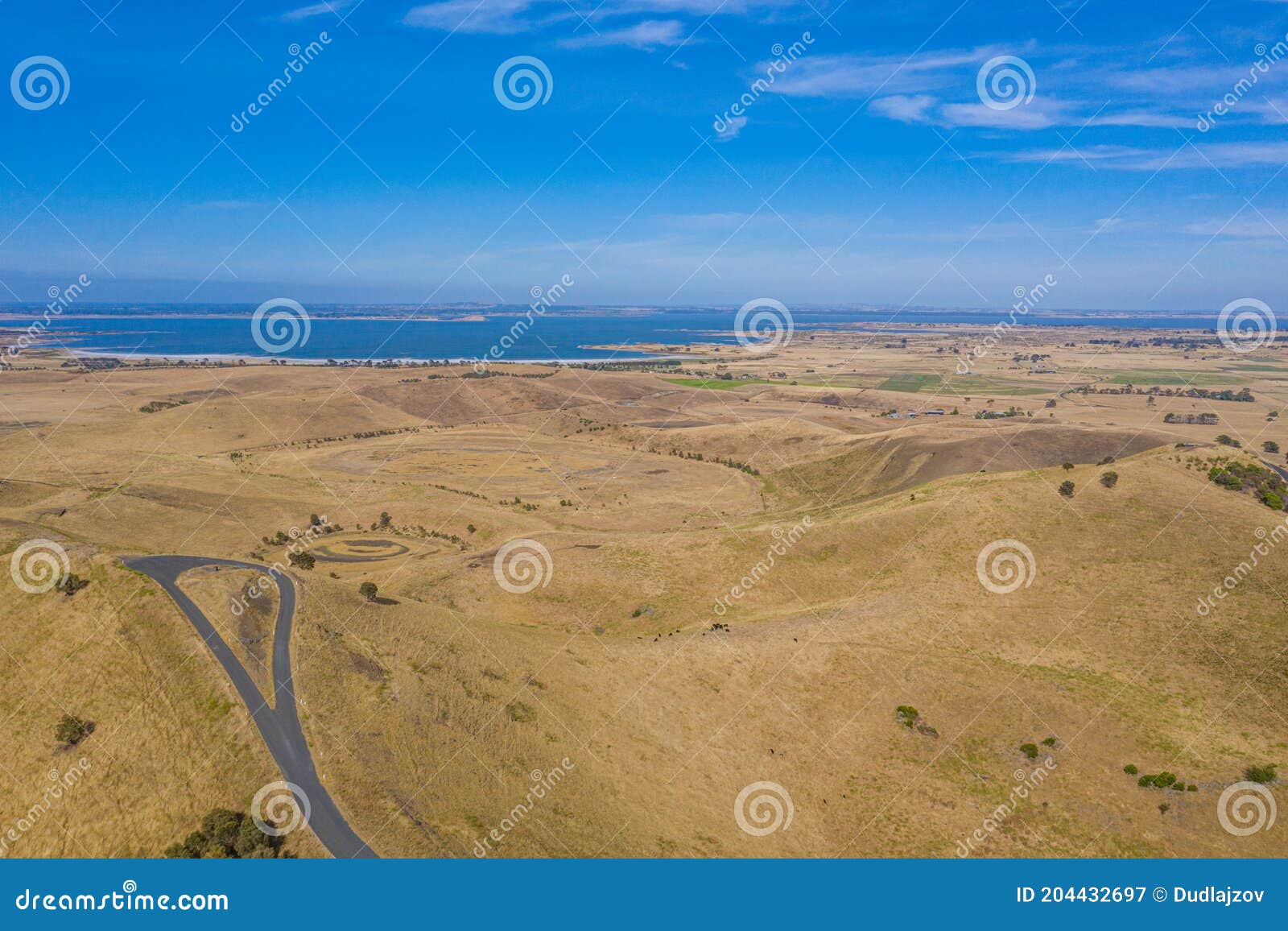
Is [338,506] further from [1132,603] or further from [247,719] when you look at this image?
[1132,603]

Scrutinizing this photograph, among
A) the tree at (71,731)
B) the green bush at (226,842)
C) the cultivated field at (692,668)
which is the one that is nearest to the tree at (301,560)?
the cultivated field at (692,668)

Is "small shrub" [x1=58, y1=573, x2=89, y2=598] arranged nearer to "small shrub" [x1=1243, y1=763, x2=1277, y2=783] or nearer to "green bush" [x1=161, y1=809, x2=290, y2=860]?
"green bush" [x1=161, y1=809, x2=290, y2=860]

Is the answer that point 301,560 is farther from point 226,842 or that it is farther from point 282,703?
point 226,842

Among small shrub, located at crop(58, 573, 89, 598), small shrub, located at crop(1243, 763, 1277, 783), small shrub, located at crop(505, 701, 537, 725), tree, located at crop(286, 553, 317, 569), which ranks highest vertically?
small shrub, located at crop(1243, 763, 1277, 783)

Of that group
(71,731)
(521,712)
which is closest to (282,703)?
(71,731)

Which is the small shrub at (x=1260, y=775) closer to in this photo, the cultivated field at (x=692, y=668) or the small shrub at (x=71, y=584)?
the cultivated field at (x=692, y=668)

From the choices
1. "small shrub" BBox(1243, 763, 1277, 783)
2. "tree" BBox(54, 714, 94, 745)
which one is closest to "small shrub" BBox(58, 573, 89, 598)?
"tree" BBox(54, 714, 94, 745)
